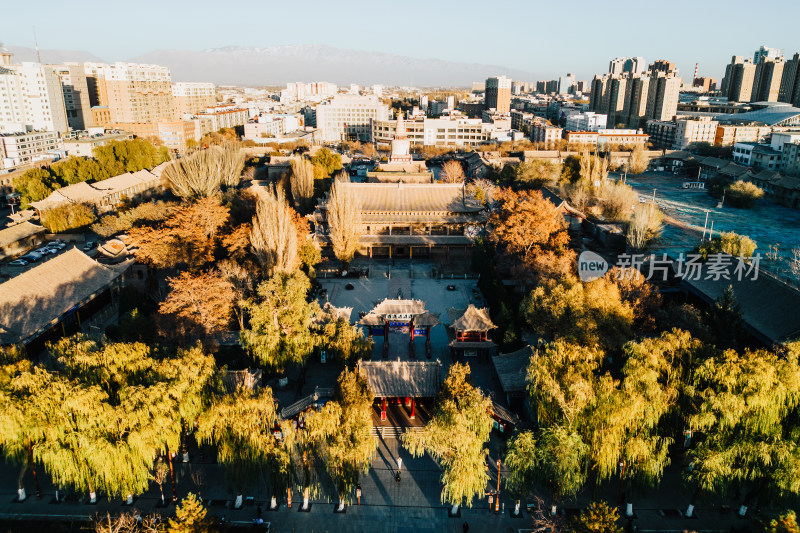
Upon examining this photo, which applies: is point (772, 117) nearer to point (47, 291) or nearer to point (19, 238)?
point (47, 291)

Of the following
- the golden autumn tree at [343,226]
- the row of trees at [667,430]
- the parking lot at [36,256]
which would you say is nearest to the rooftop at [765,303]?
the row of trees at [667,430]

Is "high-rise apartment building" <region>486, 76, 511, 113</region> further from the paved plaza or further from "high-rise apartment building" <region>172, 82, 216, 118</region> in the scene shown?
the paved plaza

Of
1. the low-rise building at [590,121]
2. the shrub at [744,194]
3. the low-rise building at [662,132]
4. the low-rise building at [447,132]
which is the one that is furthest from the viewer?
the low-rise building at [590,121]

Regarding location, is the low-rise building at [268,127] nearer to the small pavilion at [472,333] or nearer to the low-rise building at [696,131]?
the small pavilion at [472,333]

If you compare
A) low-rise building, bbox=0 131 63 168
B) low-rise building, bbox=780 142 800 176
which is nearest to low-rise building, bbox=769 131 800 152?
low-rise building, bbox=780 142 800 176

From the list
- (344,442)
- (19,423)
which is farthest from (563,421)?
(19,423)
